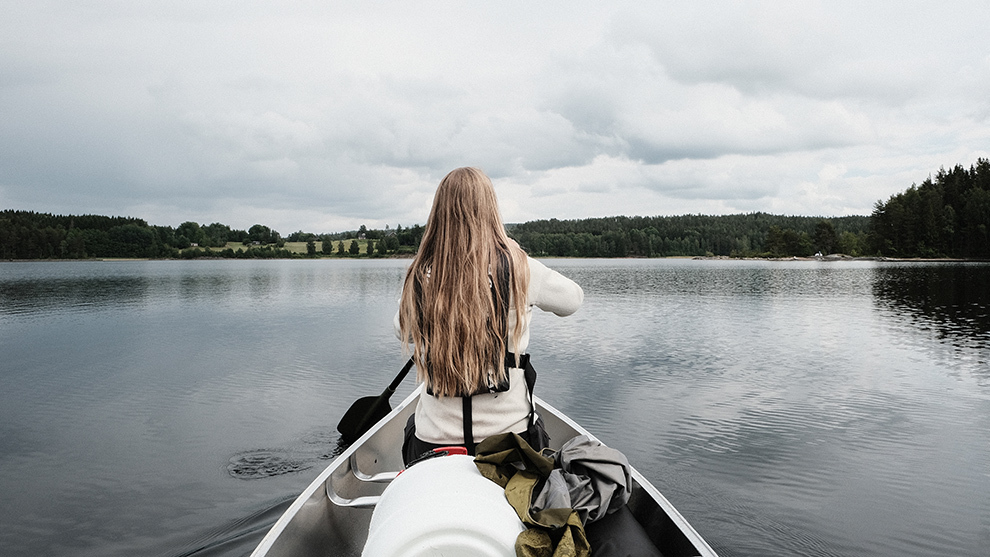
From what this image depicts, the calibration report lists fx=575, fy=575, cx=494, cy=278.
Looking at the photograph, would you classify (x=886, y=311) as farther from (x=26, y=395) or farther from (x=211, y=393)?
(x=26, y=395)

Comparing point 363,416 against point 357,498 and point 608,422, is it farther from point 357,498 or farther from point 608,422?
point 608,422

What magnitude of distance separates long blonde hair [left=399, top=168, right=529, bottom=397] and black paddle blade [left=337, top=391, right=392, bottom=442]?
3.24 meters

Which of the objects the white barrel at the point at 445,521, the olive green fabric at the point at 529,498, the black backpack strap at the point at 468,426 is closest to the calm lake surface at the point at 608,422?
the black backpack strap at the point at 468,426

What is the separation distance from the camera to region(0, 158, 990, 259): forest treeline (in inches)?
3474

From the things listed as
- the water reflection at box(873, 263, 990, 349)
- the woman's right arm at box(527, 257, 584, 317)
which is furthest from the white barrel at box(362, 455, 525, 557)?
the water reflection at box(873, 263, 990, 349)

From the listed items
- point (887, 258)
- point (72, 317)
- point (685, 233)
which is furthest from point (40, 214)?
point (887, 258)

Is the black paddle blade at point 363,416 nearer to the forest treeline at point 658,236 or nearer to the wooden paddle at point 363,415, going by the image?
the wooden paddle at point 363,415

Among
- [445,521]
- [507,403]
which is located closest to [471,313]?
[507,403]

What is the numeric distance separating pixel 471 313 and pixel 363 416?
184 inches

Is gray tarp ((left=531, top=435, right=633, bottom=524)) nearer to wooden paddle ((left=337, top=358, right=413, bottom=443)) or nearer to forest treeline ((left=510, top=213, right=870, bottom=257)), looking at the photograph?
wooden paddle ((left=337, top=358, right=413, bottom=443))

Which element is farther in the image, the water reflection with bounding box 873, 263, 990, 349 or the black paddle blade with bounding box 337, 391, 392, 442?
the water reflection with bounding box 873, 263, 990, 349

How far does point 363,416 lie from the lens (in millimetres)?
6926

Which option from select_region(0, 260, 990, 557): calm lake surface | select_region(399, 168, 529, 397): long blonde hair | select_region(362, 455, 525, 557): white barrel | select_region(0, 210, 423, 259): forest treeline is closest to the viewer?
select_region(362, 455, 525, 557): white barrel

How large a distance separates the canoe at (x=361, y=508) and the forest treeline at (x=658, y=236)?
86.3m
